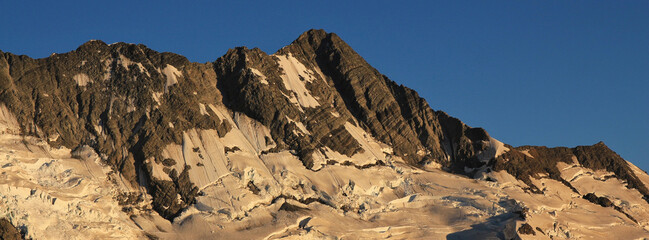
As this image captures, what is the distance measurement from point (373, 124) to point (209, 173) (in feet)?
91.0

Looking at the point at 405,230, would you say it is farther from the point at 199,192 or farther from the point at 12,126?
the point at 12,126

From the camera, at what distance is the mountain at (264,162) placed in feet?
352

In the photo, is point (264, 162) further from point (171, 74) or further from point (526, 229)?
point (526, 229)

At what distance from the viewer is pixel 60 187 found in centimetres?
10612

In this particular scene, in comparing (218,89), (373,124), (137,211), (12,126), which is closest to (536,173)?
(373,124)

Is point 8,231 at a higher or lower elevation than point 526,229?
lower

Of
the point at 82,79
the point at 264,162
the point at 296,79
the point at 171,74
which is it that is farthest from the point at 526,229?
the point at 82,79

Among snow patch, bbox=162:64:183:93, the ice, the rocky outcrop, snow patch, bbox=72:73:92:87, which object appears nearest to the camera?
the rocky outcrop

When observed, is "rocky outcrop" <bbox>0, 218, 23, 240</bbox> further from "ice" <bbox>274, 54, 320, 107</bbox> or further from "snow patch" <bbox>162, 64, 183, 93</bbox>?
"ice" <bbox>274, 54, 320, 107</bbox>

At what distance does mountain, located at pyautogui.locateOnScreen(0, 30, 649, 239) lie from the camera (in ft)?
352

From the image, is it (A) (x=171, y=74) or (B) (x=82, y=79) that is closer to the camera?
(B) (x=82, y=79)

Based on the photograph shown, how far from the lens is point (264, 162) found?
390ft

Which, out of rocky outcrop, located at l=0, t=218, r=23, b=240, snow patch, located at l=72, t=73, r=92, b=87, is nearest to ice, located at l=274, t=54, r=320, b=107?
snow patch, located at l=72, t=73, r=92, b=87

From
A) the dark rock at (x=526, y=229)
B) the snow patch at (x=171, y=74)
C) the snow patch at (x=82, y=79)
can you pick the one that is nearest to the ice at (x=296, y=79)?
the snow patch at (x=171, y=74)
